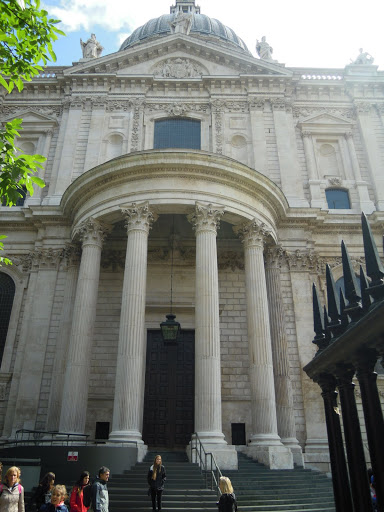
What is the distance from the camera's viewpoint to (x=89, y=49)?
91.1 ft

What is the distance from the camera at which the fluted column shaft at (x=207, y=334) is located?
45.5 feet

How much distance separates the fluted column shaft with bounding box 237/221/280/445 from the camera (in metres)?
15.0

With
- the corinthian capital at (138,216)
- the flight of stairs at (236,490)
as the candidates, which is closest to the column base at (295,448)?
the flight of stairs at (236,490)

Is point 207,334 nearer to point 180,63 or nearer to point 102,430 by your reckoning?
point 102,430

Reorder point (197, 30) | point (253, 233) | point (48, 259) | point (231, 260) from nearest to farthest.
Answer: point (253, 233) < point (48, 259) < point (231, 260) < point (197, 30)

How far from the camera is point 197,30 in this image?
42969 mm

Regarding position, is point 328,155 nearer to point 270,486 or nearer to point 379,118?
point 379,118

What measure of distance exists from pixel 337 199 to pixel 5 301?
57.4 ft

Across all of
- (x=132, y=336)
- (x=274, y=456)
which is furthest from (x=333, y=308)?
(x=274, y=456)

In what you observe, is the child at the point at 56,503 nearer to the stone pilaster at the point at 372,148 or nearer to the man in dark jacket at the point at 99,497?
the man in dark jacket at the point at 99,497

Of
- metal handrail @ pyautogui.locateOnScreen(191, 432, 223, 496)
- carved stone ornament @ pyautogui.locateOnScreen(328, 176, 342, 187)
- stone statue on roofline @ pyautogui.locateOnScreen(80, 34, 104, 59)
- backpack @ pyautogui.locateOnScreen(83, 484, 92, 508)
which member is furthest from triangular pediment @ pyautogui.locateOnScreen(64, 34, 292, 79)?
backpack @ pyautogui.locateOnScreen(83, 484, 92, 508)

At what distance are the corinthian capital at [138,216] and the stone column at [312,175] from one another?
9.39 meters

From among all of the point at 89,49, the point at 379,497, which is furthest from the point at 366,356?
the point at 89,49

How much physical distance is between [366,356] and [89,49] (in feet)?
96.4
